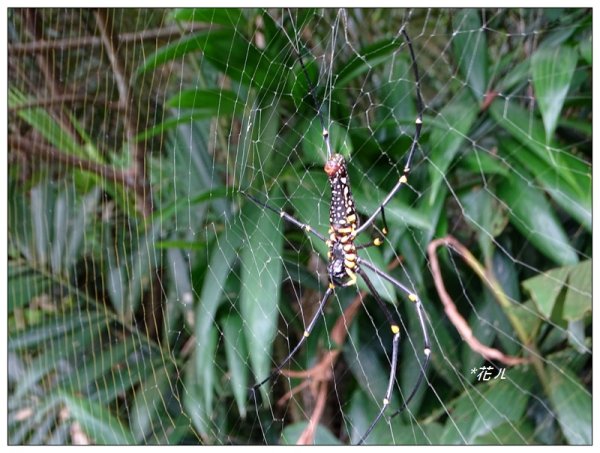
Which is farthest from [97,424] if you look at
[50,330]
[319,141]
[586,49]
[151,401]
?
[586,49]

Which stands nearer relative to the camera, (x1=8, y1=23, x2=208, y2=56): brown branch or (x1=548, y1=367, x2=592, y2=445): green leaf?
(x1=548, y1=367, x2=592, y2=445): green leaf

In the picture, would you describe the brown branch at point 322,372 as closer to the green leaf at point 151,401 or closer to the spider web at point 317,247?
the spider web at point 317,247

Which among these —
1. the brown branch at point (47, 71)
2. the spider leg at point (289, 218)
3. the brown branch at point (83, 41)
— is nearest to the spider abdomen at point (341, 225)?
the spider leg at point (289, 218)

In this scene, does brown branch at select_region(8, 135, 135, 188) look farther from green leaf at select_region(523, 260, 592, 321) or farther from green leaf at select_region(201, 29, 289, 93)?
green leaf at select_region(523, 260, 592, 321)

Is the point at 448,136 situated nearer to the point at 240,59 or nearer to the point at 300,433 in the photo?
the point at 240,59

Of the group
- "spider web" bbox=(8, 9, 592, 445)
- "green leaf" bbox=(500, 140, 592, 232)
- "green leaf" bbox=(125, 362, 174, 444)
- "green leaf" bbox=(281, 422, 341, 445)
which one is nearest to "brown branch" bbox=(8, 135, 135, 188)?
"spider web" bbox=(8, 9, 592, 445)

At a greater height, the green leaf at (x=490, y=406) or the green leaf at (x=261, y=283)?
the green leaf at (x=261, y=283)
